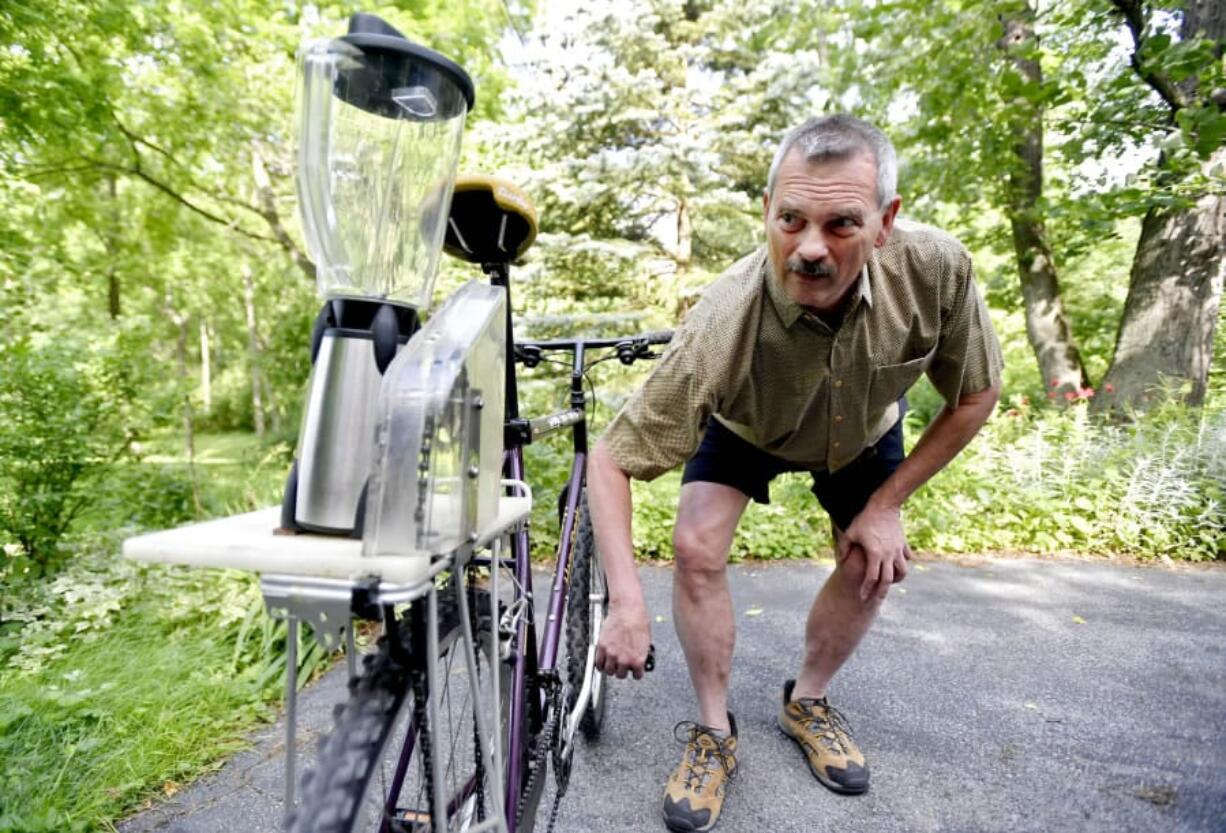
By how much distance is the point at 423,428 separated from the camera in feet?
2.32

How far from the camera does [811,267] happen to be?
4.65 ft

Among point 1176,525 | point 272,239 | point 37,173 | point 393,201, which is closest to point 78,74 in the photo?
point 37,173

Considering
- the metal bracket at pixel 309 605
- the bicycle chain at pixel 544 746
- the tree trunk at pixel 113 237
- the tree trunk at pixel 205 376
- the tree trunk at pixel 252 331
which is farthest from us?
the tree trunk at pixel 205 376

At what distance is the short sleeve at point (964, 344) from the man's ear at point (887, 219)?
0.22m

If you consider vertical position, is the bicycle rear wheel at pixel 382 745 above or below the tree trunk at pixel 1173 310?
below

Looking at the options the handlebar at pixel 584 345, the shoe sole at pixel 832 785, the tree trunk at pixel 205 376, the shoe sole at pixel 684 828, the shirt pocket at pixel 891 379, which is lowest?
the shoe sole at pixel 684 828

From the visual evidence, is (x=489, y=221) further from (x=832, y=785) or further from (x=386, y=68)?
(x=832, y=785)

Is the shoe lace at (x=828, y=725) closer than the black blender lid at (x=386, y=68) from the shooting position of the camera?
No

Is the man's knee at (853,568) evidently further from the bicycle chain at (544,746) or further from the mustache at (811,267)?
the bicycle chain at (544,746)

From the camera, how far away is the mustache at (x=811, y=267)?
55.5 inches

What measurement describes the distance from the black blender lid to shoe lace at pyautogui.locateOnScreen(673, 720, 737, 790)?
5.68 feet

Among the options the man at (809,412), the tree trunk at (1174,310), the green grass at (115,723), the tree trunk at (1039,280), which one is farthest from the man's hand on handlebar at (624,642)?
the tree trunk at (1039,280)

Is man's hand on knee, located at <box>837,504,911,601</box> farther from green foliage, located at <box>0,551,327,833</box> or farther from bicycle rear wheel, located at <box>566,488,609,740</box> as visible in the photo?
green foliage, located at <box>0,551,327,833</box>

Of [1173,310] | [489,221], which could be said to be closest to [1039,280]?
[1173,310]
